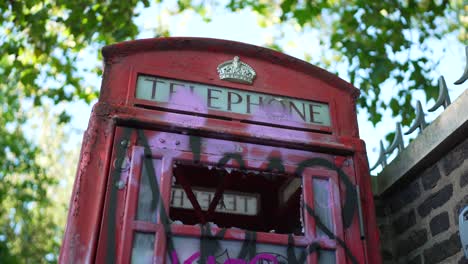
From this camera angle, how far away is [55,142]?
12.4 meters

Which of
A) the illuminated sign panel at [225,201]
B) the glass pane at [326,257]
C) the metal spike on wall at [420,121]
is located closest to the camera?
the glass pane at [326,257]

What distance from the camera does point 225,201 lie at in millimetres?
3508

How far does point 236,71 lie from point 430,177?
4.10 feet

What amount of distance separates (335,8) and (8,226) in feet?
29.0

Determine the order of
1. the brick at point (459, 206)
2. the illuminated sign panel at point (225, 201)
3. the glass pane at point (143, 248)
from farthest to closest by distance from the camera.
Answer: the illuminated sign panel at point (225, 201) < the brick at point (459, 206) < the glass pane at point (143, 248)

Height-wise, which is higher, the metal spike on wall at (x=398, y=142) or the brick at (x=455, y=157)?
the metal spike on wall at (x=398, y=142)

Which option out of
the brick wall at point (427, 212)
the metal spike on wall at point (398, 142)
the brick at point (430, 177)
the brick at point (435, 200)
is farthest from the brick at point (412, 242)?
the metal spike on wall at point (398, 142)

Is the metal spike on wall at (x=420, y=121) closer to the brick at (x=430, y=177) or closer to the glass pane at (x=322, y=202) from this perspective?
the brick at (x=430, y=177)

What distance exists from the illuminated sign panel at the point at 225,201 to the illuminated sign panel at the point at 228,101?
1054mm

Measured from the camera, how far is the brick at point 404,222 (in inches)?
121

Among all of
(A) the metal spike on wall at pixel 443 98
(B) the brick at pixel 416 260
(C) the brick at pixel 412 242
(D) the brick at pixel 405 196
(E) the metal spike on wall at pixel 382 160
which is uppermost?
(A) the metal spike on wall at pixel 443 98

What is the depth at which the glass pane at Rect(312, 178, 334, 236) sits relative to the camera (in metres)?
2.28

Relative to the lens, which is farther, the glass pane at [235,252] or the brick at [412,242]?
the brick at [412,242]

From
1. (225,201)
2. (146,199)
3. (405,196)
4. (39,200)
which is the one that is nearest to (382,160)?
(405,196)
